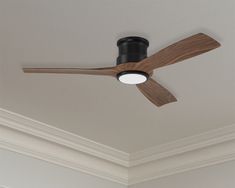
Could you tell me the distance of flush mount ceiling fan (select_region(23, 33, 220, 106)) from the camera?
1.94 m

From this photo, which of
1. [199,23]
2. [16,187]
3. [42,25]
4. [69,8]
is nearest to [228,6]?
[199,23]

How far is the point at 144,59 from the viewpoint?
2.04 m

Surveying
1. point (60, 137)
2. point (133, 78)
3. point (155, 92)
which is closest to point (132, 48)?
point (133, 78)

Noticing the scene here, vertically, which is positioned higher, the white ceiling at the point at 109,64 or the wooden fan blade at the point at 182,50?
the white ceiling at the point at 109,64

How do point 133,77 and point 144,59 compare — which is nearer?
point 144,59

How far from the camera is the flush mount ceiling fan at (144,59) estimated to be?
194 cm

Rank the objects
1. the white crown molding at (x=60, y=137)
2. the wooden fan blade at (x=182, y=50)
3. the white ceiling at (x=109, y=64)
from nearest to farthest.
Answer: the wooden fan blade at (x=182, y=50) < the white ceiling at (x=109, y=64) < the white crown molding at (x=60, y=137)

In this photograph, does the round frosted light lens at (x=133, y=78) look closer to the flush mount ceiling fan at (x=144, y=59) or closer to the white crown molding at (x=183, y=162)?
the flush mount ceiling fan at (x=144, y=59)

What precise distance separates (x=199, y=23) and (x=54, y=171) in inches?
75.2

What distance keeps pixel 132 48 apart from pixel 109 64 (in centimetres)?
34

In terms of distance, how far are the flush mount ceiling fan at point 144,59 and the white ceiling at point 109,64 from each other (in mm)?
84

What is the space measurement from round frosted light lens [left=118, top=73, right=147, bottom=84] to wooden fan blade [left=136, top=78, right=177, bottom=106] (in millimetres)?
79

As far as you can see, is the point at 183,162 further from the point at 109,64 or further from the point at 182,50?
the point at 182,50

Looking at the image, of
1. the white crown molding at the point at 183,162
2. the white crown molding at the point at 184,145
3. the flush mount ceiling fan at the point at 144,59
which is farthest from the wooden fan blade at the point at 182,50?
the white crown molding at the point at 183,162
